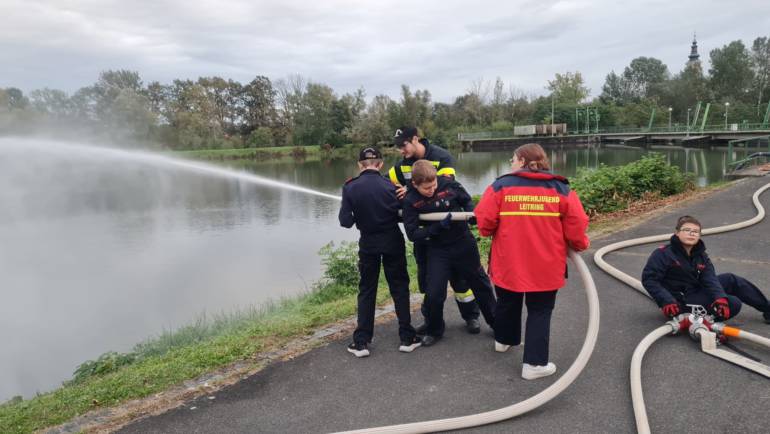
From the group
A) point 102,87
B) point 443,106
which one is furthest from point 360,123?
point 102,87

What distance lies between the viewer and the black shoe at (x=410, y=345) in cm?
454

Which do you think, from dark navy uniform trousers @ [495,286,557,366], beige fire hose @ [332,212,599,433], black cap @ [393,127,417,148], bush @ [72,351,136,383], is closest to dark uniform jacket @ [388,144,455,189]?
black cap @ [393,127,417,148]

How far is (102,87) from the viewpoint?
2530 inches

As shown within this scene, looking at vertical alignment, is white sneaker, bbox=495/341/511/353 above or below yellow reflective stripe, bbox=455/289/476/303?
below

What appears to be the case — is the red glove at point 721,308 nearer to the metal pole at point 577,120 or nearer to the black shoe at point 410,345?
the black shoe at point 410,345

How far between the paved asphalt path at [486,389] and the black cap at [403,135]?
1947 mm

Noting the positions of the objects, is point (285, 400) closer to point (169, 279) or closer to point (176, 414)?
point (176, 414)

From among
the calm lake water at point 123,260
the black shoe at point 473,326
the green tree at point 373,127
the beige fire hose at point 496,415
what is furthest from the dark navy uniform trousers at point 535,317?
the green tree at point 373,127

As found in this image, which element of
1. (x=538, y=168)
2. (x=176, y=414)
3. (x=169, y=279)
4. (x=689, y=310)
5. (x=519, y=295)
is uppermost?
(x=538, y=168)

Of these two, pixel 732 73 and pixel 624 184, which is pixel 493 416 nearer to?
pixel 624 184

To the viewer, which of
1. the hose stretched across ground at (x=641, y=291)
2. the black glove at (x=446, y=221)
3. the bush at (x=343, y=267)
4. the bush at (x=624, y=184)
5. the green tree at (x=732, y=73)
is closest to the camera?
the hose stretched across ground at (x=641, y=291)

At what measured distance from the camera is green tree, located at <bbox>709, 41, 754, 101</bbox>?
9081 centimetres

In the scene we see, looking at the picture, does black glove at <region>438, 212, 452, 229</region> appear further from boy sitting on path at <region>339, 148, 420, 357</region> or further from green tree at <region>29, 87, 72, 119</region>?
green tree at <region>29, 87, 72, 119</region>

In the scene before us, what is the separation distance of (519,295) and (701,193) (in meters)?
11.8
